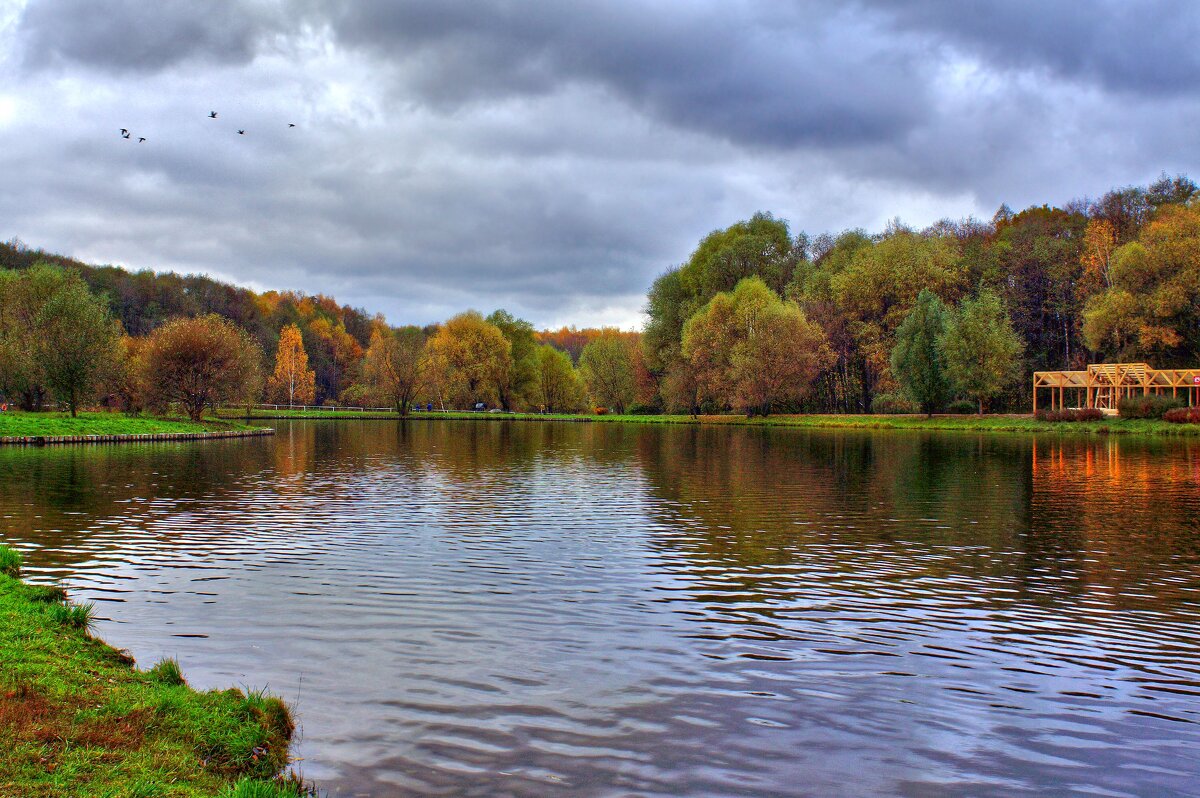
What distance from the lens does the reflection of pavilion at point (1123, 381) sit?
69250 mm

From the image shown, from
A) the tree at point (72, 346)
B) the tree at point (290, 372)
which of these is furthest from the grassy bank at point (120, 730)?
the tree at point (290, 372)

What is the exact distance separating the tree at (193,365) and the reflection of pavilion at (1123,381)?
71873 mm

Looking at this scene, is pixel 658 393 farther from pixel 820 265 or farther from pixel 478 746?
pixel 478 746

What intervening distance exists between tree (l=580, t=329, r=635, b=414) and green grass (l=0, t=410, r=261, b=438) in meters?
68.7

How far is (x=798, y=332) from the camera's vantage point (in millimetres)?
83875

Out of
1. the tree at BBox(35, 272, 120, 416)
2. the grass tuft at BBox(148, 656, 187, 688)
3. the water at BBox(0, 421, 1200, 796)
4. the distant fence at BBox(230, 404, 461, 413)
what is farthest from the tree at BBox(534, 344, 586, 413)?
the grass tuft at BBox(148, 656, 187, 688)

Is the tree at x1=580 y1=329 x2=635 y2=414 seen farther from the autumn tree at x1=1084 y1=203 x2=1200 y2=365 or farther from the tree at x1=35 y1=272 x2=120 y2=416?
the tree at x1=35 y1=272 x2=120 y2=416

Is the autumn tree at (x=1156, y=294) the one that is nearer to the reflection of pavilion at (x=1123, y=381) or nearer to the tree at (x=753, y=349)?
the reflection of pavilion at (x=1123, y=381)

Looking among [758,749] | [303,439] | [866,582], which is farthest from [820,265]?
[758,749]

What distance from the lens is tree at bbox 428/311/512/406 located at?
116250mm

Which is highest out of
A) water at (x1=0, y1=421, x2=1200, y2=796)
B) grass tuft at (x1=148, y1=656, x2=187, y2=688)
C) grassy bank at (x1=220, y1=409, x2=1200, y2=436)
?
grassy bank at (x1=220, y1=409, x2=1200, y2=436)

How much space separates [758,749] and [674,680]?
5.95 ft

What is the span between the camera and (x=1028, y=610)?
12.3 meters

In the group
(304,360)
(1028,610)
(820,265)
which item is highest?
(820,265)
